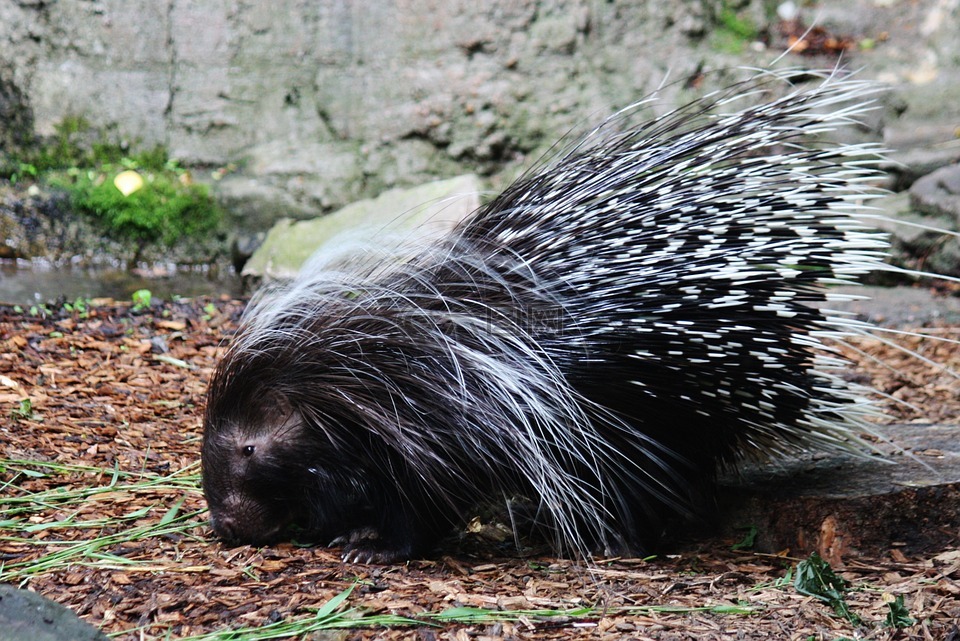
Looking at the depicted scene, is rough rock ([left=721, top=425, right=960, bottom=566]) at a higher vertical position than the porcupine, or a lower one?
lower

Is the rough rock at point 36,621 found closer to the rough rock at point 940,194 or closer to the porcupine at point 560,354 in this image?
the porcupine at point 560,354

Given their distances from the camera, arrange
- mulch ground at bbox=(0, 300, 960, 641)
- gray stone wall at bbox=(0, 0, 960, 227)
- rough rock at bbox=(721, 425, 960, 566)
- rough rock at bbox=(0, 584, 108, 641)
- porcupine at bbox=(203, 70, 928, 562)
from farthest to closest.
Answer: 1. gray stone wall at bbox=(0, 0, 960, 227)
2. rough rock at bbox=(721, 425, 960, 566)
3. porcupine at bbox=(203, 70, 928, 562)
4. mulch ground at bbox=(0, 300, 960, 641)
5. rough rock at bbox=(0, 584, 108, 641)

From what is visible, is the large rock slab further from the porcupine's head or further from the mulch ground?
the porcupine's head

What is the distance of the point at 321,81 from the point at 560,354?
17.7 feet

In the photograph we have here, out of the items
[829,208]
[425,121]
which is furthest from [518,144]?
[829,208]

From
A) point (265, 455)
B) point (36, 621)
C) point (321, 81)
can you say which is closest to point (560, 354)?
point (265, 455)

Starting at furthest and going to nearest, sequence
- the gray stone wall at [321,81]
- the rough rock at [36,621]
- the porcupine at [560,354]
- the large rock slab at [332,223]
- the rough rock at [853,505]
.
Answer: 1. the gray stone wall at [321,81]
2. the large rock slab at [332,223]
3. the rough rock at [853,505]
4. the porcupine at [560,354]
5. the rough rock at [36,621]

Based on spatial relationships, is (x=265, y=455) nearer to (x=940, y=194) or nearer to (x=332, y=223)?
(x=332, y=223)

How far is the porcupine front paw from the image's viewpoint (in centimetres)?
261

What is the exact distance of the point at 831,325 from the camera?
2627 millimetres

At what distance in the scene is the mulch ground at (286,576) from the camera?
2133mm

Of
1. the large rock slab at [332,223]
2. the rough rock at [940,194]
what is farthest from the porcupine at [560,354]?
the rough rock at [940,194]

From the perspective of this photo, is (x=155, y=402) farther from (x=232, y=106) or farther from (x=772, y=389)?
(x=232, y=106)

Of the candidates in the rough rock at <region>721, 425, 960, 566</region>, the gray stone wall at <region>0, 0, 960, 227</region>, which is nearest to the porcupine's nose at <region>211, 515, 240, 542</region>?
the rough rock at <region>721, 425, 960, 566</region>
